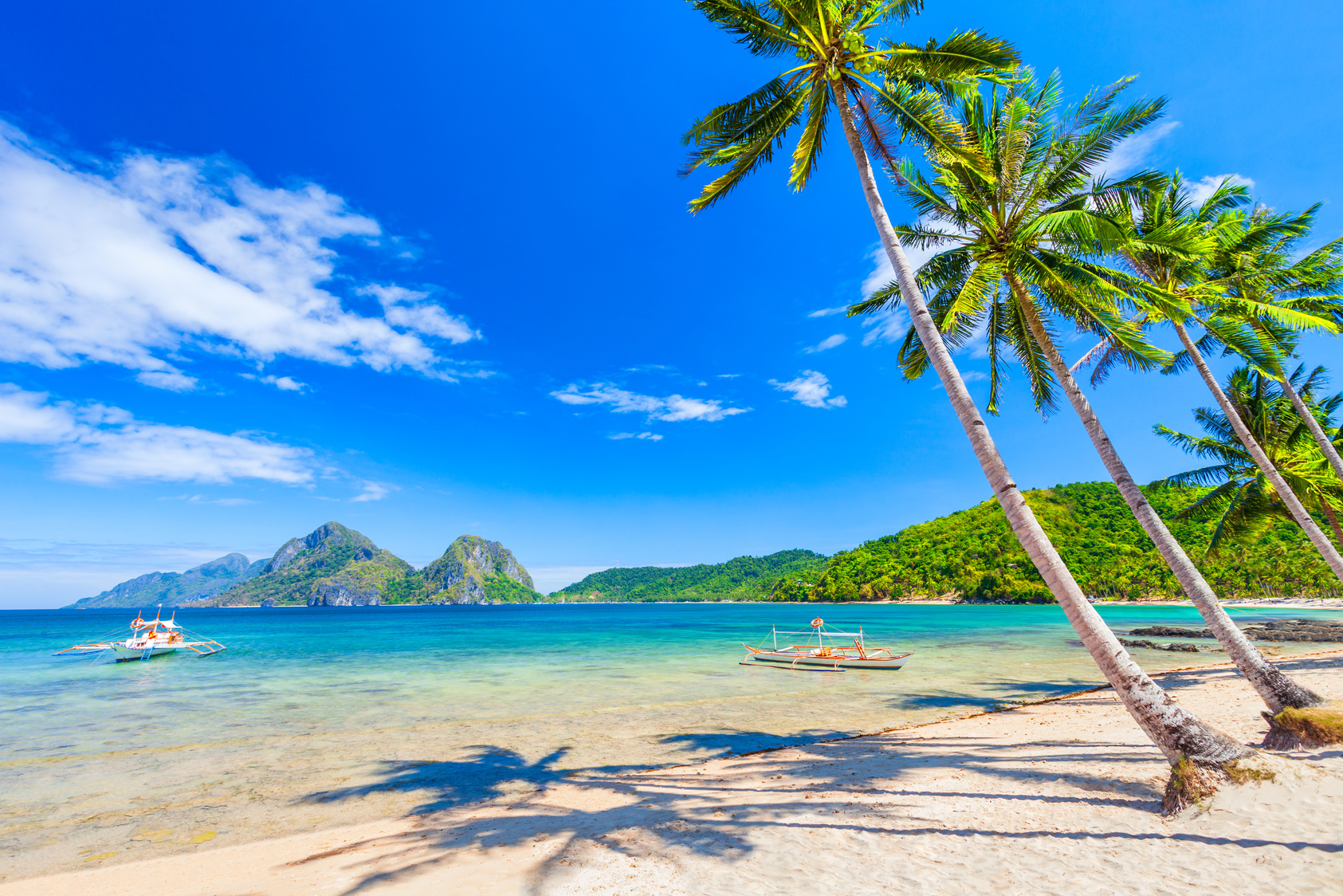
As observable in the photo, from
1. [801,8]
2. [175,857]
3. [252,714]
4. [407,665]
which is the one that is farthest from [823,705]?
[407,665]

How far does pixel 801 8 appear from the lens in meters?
8.48

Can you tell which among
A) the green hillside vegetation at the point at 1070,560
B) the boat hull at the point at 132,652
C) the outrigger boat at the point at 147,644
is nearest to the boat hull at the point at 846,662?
the outrigger boat at the point at 147,644

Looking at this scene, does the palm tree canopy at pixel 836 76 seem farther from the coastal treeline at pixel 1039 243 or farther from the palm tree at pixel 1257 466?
the palm tree at pixel 1257 466

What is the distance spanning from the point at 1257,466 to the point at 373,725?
28.8m

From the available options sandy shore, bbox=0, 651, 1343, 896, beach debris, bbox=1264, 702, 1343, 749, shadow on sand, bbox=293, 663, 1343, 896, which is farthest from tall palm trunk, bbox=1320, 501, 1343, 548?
shadow on sand, bbox=293, 663, 1343, 896

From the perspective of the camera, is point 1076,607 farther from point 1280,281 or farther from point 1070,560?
point 1070,560

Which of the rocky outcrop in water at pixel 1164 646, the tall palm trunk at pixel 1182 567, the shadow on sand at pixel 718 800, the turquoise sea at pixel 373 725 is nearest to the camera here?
the shadow on sand at pixel 718 800

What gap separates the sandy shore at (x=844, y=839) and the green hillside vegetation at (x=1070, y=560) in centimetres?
7323

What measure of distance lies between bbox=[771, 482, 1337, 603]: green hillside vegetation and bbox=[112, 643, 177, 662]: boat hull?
94.3m

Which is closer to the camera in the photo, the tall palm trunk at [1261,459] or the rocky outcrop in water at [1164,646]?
the tall palm trunk at [1261,459]

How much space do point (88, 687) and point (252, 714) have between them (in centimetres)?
1384

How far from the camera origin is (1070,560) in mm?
88062

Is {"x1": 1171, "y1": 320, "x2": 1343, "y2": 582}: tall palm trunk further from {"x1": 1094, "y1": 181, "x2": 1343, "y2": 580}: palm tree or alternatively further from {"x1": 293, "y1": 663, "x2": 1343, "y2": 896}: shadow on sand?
{"x1": 293, "y1": 663, "x2": 1343, "y2": 896}: shadow on sand

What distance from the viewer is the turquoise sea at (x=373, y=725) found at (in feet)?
28.9
